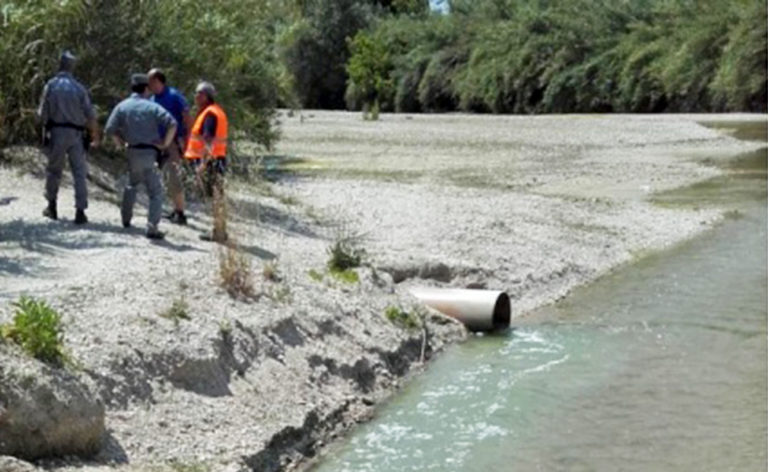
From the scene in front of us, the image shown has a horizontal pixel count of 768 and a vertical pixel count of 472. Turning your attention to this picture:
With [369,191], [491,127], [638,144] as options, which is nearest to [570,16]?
[491,127]

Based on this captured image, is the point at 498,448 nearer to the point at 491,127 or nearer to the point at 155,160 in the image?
the point at 155,160

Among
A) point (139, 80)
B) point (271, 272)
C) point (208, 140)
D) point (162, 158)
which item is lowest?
point (271, 272)

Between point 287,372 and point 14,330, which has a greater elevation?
point 14,330

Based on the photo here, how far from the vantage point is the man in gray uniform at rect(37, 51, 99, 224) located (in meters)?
14.5

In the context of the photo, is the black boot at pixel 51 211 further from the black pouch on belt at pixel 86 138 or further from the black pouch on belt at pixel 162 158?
the black pouch on belt at pixel 162 158

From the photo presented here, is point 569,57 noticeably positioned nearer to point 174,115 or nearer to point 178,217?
point 178,217

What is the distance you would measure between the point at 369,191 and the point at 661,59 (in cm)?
4261

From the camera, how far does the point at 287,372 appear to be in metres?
11.1

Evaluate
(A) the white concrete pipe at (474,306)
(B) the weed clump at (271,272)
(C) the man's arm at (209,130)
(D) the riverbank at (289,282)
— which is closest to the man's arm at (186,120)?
(C) the man's arm at (209,130)

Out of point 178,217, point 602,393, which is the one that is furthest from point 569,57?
point 602,393

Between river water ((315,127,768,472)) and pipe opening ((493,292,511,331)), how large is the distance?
0.19 meters

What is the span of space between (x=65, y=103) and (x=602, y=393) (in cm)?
649

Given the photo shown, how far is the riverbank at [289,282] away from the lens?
9.62 meters

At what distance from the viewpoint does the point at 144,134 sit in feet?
46.9
